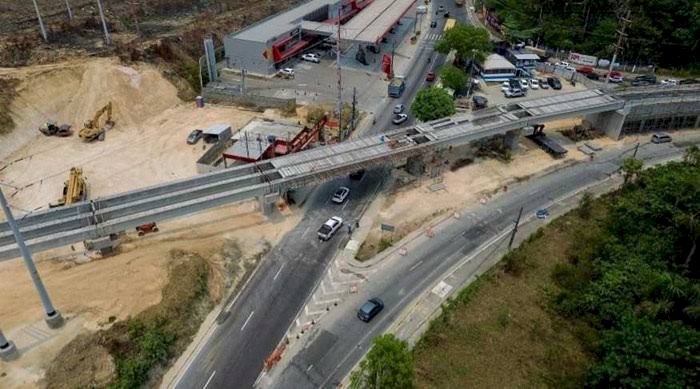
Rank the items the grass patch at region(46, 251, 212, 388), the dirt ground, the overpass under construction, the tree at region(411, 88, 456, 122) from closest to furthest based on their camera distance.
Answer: the grass patch at region(46, 251, 212, 388) < the dirt ground < the overpass under construction < the tree at region(411, 88, 456, 122)

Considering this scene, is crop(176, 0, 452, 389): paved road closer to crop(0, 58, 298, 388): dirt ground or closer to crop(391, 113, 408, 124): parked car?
crop(0, 58, 298, 388): dirt ground

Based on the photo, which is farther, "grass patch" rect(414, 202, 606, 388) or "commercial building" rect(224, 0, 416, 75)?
"commercial building" rect(224, 0, 416, 75)

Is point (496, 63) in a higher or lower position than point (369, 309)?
higher

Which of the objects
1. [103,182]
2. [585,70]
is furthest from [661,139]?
[103,182]

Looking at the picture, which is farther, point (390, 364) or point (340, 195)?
point (340, 195)

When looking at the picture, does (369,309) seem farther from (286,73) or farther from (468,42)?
(468,42)

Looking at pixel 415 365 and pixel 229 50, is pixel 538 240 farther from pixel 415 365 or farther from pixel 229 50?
pixel 229 50

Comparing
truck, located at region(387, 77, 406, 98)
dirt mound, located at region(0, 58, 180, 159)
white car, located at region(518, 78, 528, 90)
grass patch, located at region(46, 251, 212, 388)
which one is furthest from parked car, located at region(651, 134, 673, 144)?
dirt mound, located at region(0, 58, 180, 159)
